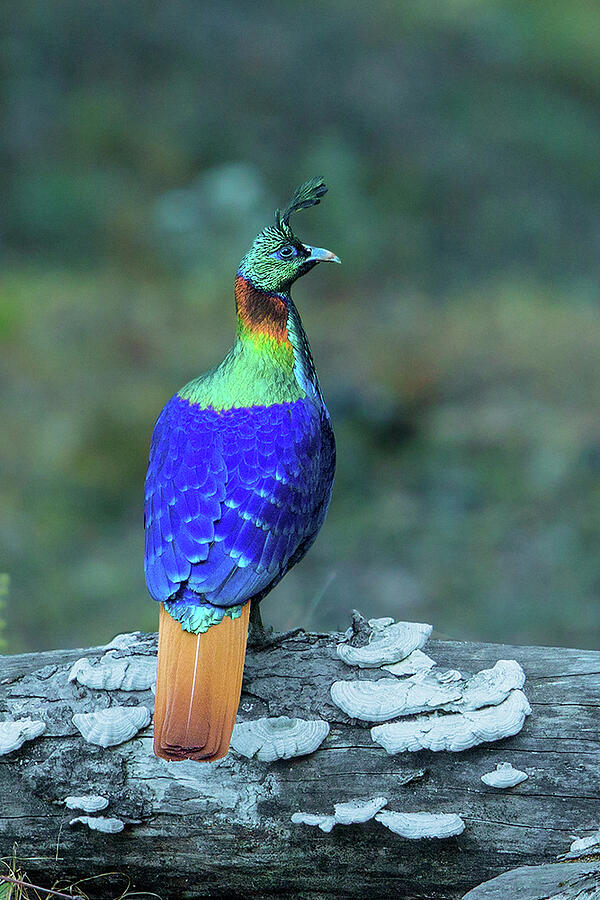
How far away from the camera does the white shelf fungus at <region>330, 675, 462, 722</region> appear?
1955 mm

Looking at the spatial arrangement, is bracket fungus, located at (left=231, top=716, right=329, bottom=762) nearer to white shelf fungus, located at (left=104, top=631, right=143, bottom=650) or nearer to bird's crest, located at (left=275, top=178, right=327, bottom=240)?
white shelf fungus, located at (left=104, top=631, right=143, bottom=650)

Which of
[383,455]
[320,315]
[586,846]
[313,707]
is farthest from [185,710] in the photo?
[320,315]

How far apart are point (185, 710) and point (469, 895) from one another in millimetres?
579

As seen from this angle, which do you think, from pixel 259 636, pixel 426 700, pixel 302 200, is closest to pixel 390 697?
pixel 426 700

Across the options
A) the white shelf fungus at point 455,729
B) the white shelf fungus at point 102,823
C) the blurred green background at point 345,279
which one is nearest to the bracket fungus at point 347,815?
the white shelf fungus at point 455,729

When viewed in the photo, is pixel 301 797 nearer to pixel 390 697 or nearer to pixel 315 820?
pixel 315 820

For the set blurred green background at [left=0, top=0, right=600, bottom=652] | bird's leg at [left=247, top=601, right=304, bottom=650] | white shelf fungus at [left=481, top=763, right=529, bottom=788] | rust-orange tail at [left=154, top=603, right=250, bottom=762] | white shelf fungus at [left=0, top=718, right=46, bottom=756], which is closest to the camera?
rust-orange tail at [left=154, top=603, right=250, bottom=762]

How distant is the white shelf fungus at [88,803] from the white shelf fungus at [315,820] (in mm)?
375

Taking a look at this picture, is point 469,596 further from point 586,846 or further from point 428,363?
Result: point 586,846

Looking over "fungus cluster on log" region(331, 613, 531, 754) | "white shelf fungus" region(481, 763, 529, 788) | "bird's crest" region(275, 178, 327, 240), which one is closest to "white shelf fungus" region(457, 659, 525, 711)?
"fungus cluster on log" region(331, 613, 531, 754)

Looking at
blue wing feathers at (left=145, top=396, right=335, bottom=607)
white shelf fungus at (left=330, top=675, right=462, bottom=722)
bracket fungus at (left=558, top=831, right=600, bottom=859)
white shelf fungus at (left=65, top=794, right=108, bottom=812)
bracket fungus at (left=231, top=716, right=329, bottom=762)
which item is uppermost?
blue wing feathers at (left=145, top=396, right=335, bottom=607)

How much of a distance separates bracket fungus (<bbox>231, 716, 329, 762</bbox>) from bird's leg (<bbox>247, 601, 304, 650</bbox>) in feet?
0.65

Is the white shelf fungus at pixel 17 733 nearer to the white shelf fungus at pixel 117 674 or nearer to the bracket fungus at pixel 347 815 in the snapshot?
the white shelf fungus at pixel 117 674

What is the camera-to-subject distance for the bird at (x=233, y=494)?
5.95 ft
